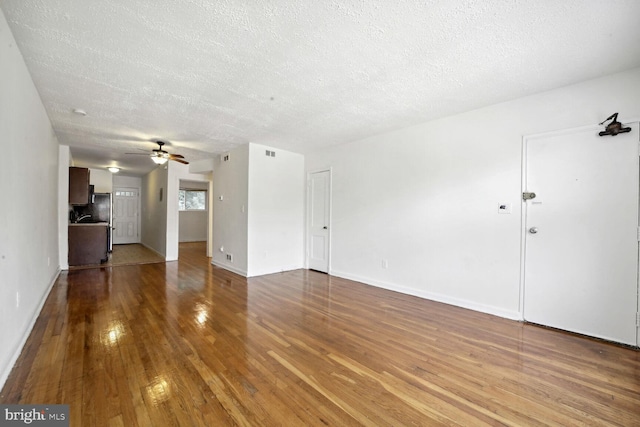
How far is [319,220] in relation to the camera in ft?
18.2

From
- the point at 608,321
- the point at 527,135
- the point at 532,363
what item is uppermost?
the point at 527,135

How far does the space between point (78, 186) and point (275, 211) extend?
432 cm

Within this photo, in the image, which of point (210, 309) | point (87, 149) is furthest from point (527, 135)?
point (87, 149)

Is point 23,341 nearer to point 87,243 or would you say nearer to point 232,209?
point 232,209

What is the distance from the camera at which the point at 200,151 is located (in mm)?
5617

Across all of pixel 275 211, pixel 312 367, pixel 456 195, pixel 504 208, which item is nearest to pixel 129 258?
pixel 275 211

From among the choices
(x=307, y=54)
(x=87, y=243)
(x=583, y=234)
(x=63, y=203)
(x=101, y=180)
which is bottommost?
(x=87, y=243)

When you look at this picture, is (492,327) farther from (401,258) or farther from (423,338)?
(401,258)

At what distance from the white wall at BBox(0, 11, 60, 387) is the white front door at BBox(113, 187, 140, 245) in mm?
6999

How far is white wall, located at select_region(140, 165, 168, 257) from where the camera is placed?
6.98 metres

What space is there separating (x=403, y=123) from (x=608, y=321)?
315 cm

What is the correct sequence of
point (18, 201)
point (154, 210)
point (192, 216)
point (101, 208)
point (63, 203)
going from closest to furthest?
point (18, 201), point (63, 203), point (101, 208), point (154, 210), point (192, 216)

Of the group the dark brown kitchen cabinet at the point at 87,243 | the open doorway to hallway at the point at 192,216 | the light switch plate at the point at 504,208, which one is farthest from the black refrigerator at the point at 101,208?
the light switch plate at the point at 504,208

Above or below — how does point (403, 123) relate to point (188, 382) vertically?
above
